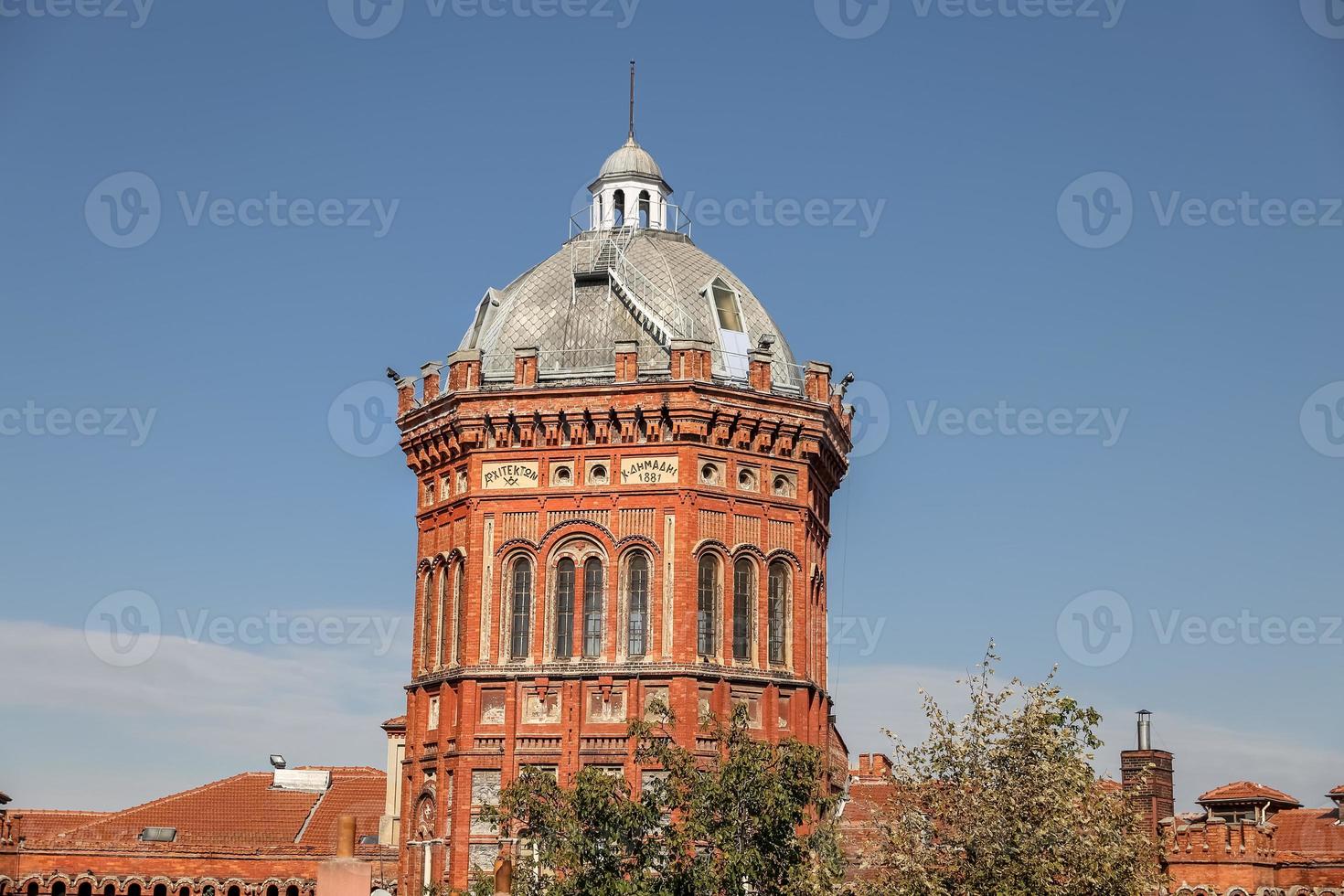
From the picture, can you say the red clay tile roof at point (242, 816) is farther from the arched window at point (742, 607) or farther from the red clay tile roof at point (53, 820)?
the arched window at point (742, 607)

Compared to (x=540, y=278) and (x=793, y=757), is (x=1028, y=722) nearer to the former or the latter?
(x=793, y=757)

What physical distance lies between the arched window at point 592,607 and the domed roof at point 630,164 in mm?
12571

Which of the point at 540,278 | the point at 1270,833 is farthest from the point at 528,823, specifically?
the point at 1270,833

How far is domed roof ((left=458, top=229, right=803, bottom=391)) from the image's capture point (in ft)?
157

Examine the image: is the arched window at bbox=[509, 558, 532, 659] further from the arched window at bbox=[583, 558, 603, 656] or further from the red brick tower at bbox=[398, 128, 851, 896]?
the arched window at bbox=[583, 558, 603, 656]

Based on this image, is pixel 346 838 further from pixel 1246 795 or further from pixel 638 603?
pixel 1246 795

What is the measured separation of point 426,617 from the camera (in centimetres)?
4903

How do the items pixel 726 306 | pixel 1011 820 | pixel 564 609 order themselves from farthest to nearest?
pixel 726 306 → pixel 564 609 → pixel 1011 820

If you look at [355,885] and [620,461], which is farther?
[620,461]

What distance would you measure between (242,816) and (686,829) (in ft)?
92.8

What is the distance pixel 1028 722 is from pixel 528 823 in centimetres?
1053

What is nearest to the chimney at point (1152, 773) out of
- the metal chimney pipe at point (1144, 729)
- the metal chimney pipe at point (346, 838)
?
the metal chimney pipe at point (1144, 729)

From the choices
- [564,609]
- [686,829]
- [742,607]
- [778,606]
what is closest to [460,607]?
[564,609]

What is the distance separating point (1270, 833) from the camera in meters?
54.3
